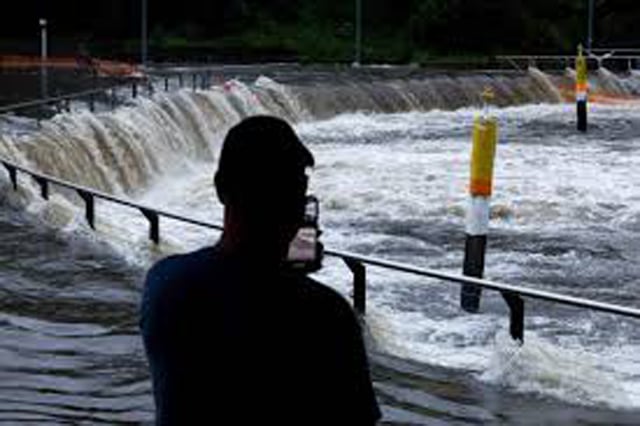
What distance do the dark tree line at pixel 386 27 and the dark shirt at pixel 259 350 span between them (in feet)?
219

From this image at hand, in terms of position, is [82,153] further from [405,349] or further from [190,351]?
[190,351]

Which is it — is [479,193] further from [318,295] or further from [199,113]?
[199,113]

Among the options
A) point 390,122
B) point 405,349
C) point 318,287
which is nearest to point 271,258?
point 318,287

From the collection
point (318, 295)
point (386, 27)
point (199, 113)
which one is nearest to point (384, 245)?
point (199, 113)

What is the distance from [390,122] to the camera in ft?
133

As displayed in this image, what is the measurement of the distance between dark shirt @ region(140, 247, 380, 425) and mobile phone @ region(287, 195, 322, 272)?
0.07 m

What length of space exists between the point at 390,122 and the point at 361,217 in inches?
734

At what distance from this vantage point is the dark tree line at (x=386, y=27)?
71.3m

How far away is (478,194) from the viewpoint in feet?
40.0

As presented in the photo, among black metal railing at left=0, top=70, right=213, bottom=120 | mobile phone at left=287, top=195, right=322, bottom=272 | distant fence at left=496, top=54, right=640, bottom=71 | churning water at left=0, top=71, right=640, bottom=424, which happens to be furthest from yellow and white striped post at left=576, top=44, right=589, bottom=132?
mobile phone at left=287, top=195, right=322, bottom=272

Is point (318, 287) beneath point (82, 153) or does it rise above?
above

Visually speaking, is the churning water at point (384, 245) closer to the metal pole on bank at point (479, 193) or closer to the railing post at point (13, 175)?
the railing post at point (13, 175)

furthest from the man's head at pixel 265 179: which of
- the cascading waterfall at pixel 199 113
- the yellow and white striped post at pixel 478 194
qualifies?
the cascading waterfall at pixel 199 113

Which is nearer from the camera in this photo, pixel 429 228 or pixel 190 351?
pixel 190 351
